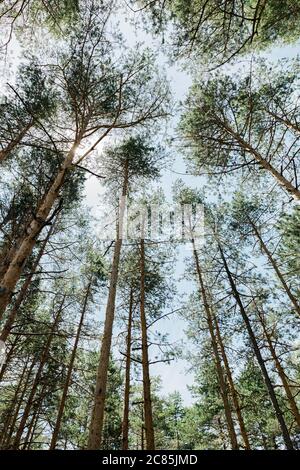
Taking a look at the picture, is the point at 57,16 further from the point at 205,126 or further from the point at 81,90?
the point at 205,126

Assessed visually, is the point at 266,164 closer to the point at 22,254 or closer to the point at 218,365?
the point at 22,254

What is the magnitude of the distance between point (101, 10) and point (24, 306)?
30.5 ft

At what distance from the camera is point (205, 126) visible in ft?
29.1

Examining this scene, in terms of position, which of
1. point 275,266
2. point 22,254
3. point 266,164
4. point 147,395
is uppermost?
point 275,266

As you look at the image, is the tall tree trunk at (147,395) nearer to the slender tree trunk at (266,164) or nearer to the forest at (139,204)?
the forest at (139,204)

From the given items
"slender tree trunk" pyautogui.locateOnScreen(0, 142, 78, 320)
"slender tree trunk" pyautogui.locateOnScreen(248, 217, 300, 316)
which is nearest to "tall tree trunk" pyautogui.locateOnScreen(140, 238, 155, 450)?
"slender tree trunk" pyautogui.locateOnScreen(0, 142, 78, 320)

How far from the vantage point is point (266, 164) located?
24.0 feet

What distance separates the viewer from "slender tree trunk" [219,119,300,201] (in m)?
6.37

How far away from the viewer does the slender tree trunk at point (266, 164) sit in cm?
637

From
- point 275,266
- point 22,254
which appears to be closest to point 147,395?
point 22,254

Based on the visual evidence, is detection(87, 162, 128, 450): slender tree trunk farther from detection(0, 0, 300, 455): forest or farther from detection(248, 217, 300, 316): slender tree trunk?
detection(248, 217, 300, 316): slender tree trunk

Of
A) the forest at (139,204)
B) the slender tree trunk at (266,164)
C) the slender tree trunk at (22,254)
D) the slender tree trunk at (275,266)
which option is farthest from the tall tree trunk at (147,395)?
the slender tree trunk at (275,266)

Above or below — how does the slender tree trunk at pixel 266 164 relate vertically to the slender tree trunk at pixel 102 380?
above
